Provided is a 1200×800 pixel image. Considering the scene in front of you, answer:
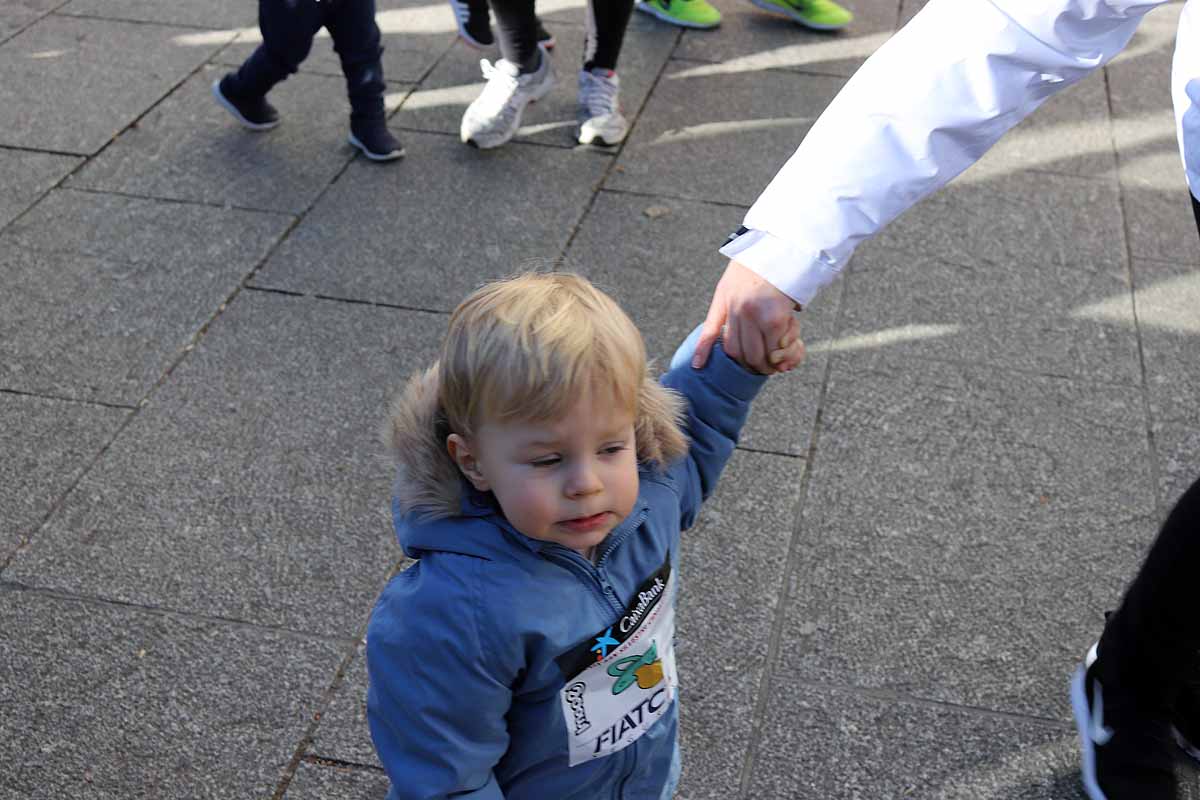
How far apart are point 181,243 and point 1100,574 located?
295cm

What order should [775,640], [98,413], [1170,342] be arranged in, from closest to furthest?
1. [775,640]
2. [98,413]
3. [1170,342]

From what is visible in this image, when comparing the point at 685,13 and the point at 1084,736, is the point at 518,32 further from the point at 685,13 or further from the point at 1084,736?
the point at 1084,736

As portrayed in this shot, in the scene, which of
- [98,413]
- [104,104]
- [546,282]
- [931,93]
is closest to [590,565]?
[546,282]

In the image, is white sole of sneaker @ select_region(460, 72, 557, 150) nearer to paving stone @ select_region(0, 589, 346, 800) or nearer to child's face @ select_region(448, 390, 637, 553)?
paving stone @ select_region(0, 589, 346, 800)

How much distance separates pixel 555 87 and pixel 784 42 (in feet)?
4.13

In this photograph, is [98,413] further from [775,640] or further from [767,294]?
[767,294]

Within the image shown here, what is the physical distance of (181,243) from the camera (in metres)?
4.27

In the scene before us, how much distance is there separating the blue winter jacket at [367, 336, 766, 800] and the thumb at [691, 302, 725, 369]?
0.02m

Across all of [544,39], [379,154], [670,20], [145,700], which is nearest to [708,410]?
[145,700]

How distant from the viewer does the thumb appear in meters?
1.96

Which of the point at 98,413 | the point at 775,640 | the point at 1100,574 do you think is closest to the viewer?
the point at 775,640

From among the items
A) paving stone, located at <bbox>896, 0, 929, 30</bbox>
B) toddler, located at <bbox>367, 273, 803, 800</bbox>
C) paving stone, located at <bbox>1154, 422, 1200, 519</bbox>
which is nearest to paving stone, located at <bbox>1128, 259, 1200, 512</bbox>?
paving stone, located at <bbox>1154, 422, 1200, 519</bbox>

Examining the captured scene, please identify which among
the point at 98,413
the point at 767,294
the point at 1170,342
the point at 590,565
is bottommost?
the point at 1170,342

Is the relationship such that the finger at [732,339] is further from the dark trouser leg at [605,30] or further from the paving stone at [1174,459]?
the dark trouser leg at [605,30]
